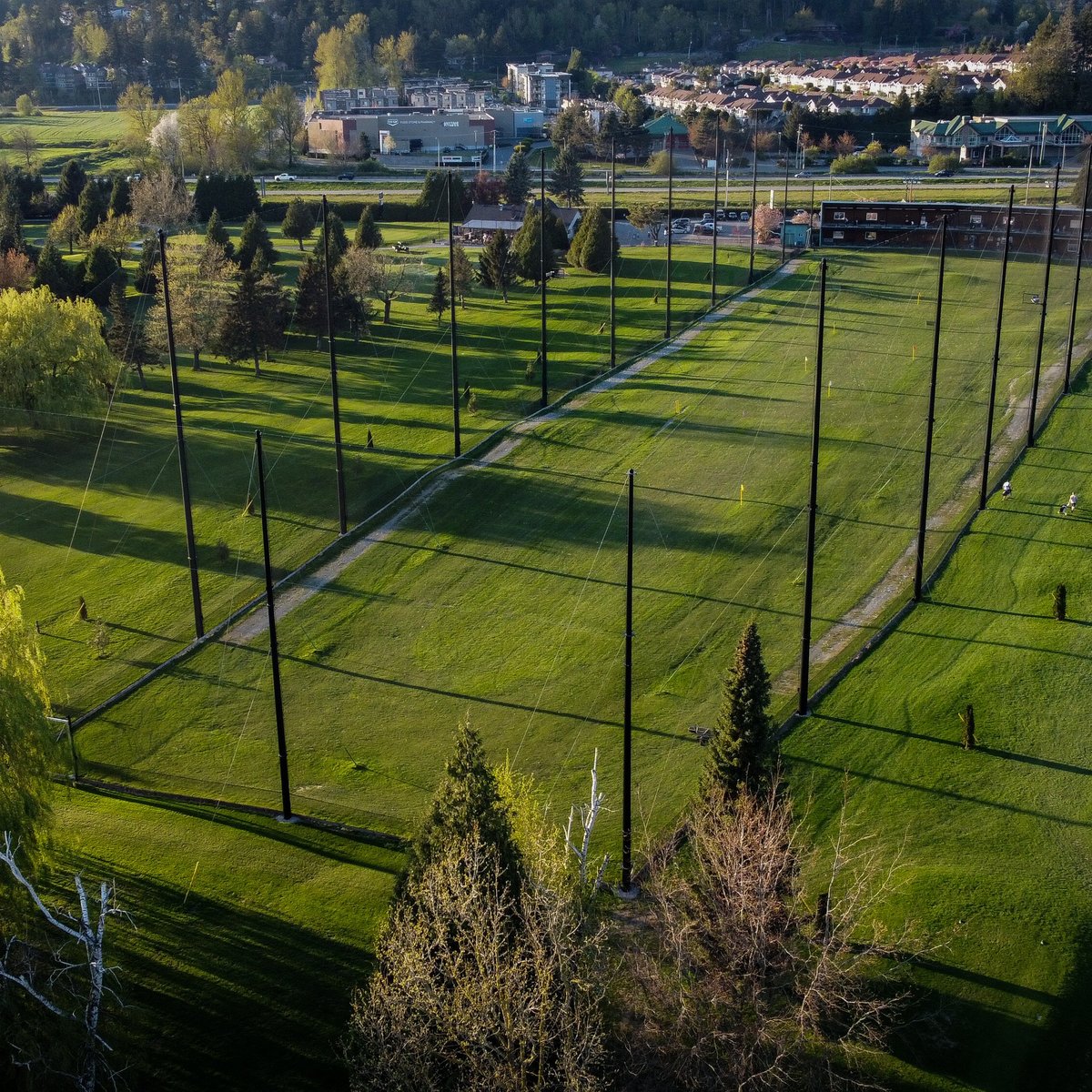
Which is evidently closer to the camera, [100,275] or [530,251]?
[100,275]

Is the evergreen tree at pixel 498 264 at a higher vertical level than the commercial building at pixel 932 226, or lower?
lower

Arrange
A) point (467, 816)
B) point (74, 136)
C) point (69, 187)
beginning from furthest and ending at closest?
point (74, 136) < point (69, 187) < point (467, 816)

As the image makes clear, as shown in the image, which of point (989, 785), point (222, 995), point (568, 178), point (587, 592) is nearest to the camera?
point (222, 995)

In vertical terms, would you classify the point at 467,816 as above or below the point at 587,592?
above

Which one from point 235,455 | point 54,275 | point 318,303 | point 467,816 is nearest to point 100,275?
point 54,275

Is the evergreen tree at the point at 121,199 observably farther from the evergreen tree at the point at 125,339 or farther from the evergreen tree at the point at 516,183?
the evergreen tree at the point at 125,339

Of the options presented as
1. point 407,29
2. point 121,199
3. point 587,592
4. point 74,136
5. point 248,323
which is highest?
point 407,29

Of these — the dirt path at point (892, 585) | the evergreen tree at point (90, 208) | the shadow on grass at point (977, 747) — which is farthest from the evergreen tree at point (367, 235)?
the shadow on grass at point (977, 747)

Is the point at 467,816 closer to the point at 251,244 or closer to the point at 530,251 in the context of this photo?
the point at 530,251
